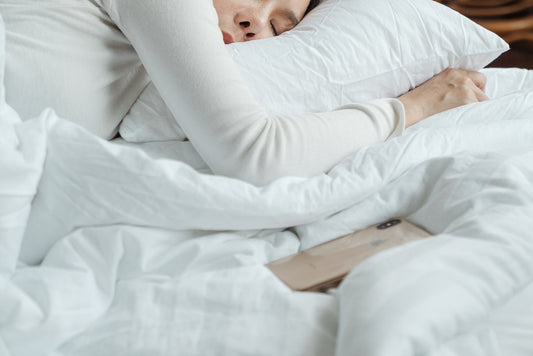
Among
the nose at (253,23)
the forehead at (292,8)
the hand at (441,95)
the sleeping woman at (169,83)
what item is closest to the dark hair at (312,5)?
the forehead at (292,8)

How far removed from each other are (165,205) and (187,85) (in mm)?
171

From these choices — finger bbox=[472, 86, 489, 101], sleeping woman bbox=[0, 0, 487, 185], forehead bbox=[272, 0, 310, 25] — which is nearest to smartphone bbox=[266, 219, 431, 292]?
sleeping woman bbox=[0, 0, 487, 185]

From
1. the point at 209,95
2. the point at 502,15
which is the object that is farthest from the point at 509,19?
the point at 209,95

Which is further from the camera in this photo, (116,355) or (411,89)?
(411,89)

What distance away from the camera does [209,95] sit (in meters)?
0.67

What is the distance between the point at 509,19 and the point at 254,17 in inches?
35.5

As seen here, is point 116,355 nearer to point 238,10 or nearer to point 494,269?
point 494,269

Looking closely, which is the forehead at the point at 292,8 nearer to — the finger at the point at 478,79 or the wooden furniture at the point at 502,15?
the finger at the point at 478,79

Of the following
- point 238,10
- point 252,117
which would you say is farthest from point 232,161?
point 238,10

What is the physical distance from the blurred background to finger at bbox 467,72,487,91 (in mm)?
Result: 504

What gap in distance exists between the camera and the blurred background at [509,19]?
1.52 meters

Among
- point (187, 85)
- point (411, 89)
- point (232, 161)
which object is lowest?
point (411, 89)

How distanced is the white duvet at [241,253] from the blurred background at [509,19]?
965 millimetres

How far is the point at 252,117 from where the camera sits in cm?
70
